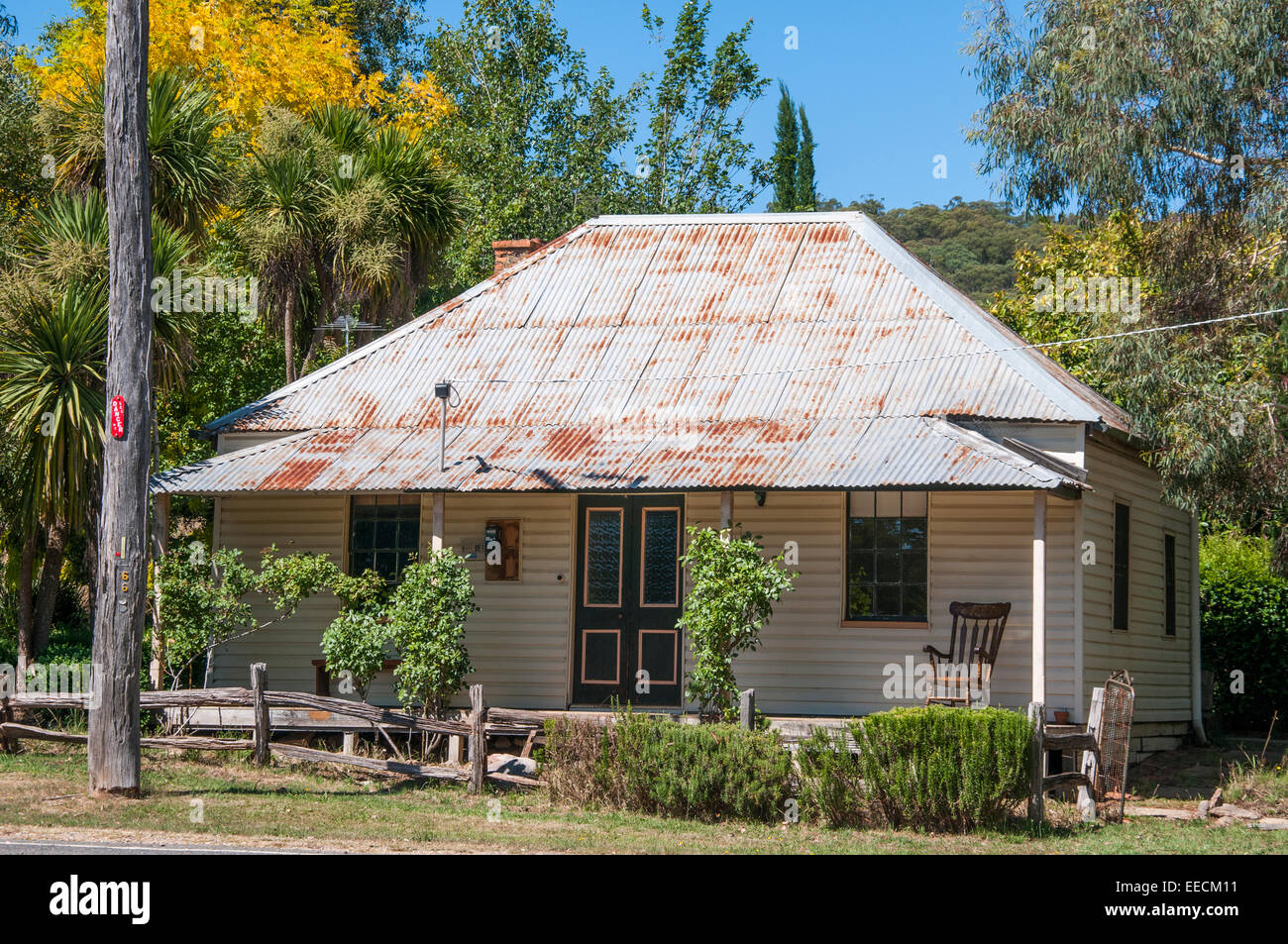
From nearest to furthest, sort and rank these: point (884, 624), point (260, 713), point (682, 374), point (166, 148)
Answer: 1. point (260, 713)
2. point (884, 624)
3. point (682, 374)
4. point (166, 148)

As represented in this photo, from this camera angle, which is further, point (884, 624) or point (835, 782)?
point (884, 624)

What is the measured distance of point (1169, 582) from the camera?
61.7 ft

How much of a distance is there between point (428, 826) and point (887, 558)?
21.3ft

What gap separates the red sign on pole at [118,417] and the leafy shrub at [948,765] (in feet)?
22.9

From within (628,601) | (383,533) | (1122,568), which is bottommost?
(628,601)

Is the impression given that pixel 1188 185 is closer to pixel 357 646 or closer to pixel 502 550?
pixel 502 550

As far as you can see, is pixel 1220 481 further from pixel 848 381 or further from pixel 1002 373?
pixel 848 381

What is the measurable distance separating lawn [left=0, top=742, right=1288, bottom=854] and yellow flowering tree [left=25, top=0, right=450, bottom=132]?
1988 cm

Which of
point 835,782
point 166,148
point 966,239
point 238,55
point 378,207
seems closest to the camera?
point 835,782

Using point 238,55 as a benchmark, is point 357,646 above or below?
below

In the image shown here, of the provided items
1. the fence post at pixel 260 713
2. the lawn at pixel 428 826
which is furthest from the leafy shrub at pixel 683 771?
the fence post at pixel 260 713

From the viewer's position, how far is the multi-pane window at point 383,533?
17.0 meters

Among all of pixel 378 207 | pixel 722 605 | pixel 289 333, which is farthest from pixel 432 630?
pixel 378 207

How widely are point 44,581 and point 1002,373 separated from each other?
497 inches
